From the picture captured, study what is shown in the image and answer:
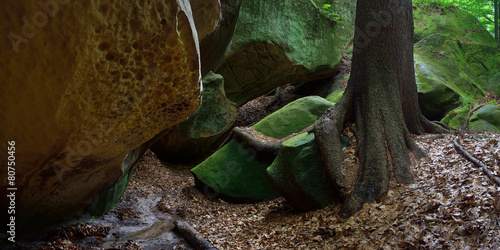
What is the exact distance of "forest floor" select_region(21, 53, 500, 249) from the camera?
371 cm

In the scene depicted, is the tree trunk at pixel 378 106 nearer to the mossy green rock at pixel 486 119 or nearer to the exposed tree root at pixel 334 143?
the exposed tree root at pixel 334 143

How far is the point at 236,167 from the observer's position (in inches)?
365

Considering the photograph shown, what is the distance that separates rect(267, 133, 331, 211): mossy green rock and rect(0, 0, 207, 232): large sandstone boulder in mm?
2903

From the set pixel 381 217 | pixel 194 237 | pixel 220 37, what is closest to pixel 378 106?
pixel 381 217

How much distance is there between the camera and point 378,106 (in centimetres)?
619

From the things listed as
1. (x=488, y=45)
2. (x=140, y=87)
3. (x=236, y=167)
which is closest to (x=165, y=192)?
(x=236, y=167)

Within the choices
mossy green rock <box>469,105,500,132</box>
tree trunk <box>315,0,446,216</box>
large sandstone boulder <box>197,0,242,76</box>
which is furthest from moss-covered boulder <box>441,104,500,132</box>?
large sandstone boulder <box>197,0,242,76</box>

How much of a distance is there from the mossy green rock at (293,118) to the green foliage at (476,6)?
420 inches

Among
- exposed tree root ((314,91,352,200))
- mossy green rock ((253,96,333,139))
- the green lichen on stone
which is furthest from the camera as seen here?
the green lichen on stone

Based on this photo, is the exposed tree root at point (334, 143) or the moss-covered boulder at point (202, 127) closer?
the exposed tree root at point (334, 143)

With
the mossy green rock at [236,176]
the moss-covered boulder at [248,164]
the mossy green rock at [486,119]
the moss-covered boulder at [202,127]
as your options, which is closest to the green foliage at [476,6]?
the mossy green rock at [486,119]

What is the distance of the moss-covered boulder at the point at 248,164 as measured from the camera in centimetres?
884

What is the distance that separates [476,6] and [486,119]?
9865mm

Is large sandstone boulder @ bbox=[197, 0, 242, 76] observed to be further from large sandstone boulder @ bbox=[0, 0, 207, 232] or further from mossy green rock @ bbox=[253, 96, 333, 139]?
mossy green rock @ bbox=[253, 96, 333, 139]
